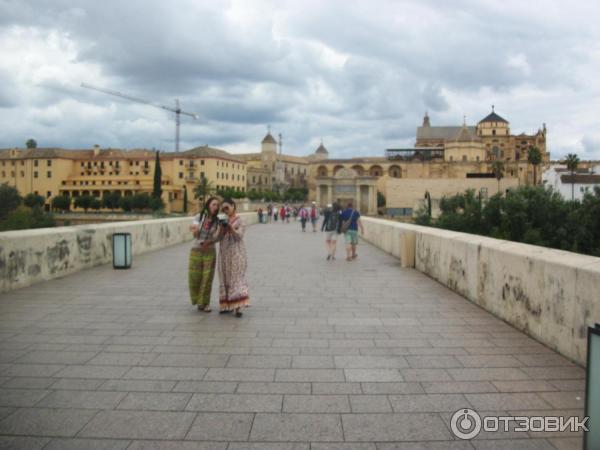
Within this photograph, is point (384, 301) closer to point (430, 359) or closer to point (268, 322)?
point (268, 322)

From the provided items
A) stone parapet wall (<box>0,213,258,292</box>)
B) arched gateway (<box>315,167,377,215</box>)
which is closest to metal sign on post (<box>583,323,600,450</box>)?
stone parapet wall (<box>0,213,258,292</box>)

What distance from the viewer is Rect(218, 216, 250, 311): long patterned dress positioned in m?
6.46

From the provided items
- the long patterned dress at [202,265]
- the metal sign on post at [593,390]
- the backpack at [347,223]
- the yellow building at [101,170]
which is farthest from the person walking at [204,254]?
the yellow building at [101,170]

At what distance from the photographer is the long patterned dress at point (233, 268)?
646 centimetres

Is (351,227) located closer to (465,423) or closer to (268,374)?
(268,374)

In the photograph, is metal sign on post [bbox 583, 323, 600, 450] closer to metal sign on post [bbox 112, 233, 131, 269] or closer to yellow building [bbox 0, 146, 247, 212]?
metal sign on post [bbox 112, 233, 131, 269]

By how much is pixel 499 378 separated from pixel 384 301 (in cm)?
341

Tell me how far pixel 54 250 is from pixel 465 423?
8.16 metres

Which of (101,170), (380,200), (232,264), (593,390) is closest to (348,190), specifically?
(380,200)

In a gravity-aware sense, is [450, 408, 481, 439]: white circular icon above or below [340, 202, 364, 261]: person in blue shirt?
below

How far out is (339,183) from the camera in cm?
5947

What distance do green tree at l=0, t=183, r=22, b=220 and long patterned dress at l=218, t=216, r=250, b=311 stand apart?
55.6 m

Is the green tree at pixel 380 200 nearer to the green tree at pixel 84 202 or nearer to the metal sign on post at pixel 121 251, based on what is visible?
the green tree at pixel 84 202

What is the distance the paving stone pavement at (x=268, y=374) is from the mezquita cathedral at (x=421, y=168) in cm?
5197
